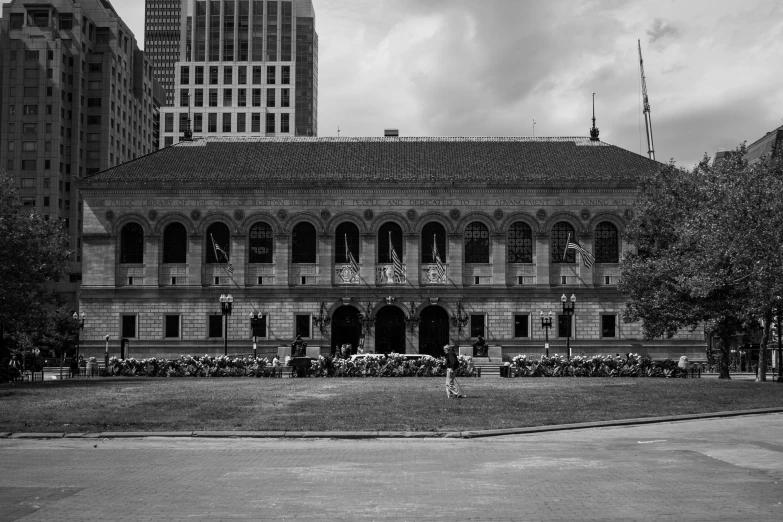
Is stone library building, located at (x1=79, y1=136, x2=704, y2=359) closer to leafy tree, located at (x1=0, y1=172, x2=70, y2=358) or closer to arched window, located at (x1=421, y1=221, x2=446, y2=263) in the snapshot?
arched window, located at (x1=421, y1=221, x2=446, y2=263)

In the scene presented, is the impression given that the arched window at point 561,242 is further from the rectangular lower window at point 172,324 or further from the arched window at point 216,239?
the rectangular lower window at point 172,324

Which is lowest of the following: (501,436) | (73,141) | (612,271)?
(501,436)

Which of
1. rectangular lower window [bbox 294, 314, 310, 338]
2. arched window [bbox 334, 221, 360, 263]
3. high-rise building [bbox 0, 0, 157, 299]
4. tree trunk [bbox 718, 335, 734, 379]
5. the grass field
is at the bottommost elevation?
the grass field

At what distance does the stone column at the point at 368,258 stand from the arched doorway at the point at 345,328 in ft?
8.05

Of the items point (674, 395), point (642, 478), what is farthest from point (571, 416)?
point (642, 478)

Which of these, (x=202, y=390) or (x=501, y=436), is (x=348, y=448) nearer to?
(x=501, y=436)

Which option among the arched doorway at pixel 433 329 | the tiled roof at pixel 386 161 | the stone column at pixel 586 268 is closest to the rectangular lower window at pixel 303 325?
the arched doorway at pixel 433 329

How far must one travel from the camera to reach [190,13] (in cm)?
14475

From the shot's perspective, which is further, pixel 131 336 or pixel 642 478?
pixel 131 336

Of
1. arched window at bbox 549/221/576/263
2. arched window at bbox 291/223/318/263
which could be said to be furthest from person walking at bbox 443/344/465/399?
arched window at bbox 549/221/576/263

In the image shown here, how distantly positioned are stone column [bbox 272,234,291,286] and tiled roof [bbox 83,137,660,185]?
14.0 ft

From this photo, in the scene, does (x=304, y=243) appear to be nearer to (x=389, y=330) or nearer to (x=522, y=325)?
(x=389, y=330)

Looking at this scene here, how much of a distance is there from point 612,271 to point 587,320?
13.2 feet

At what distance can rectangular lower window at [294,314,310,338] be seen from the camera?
7125 centimetres
